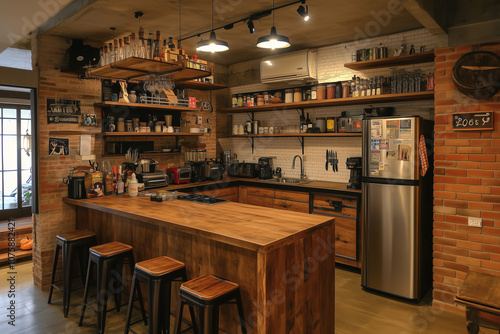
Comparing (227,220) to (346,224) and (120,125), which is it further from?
(120,125)

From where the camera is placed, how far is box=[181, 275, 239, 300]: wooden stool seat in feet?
7.14

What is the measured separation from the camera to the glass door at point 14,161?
264 inches

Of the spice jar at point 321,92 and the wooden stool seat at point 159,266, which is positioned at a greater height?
the spice jar at point 321,92

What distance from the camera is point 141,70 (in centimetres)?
321

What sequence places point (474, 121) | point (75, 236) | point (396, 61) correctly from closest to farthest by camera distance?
→ point (474, 121) → point (75, 236) → point (396, 61)

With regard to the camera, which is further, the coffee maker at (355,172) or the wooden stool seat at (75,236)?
the coffee maker at (355,172)

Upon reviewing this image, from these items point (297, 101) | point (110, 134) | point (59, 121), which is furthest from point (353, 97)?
point (59, 121)

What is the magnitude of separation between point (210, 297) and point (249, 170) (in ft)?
12.0

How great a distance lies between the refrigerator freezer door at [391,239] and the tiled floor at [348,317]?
0.17 meters

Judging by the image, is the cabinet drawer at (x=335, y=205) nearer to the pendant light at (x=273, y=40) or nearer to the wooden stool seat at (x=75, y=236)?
the pendant light at (x=273, y=40)

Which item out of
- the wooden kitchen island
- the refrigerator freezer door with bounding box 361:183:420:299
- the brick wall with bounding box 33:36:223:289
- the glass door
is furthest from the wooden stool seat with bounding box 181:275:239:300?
the glass door

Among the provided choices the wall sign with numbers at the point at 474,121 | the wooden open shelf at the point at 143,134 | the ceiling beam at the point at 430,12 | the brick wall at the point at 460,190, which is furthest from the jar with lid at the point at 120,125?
the wall sign with numbers at the point at 474,121

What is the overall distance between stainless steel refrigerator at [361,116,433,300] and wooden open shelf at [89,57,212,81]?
190cm

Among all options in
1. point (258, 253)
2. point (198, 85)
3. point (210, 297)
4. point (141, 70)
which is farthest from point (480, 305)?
point (198, 85)
